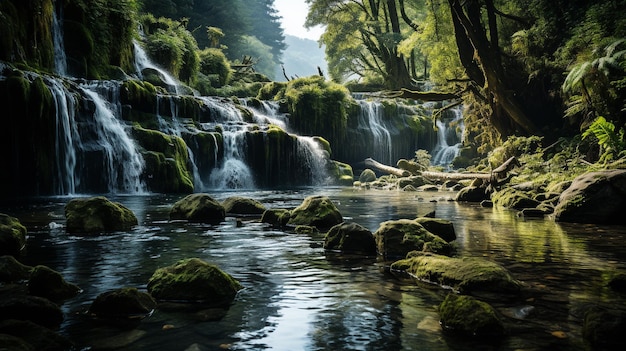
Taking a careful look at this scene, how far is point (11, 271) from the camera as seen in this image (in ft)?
16.6

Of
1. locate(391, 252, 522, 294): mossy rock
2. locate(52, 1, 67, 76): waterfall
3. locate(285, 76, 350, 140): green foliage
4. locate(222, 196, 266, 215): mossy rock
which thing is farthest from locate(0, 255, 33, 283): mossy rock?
locate(285, 76, 350, 140): green foliage

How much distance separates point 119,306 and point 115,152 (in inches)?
632

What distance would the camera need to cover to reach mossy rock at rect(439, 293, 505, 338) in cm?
360

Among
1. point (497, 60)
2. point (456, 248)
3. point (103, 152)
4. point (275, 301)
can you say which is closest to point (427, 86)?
point (497, 60)

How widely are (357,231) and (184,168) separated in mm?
15187

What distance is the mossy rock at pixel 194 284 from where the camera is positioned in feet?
15.0

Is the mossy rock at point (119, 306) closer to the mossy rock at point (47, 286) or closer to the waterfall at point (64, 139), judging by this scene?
the mossy rock at point (47, 286)

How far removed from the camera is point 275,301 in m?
4.56

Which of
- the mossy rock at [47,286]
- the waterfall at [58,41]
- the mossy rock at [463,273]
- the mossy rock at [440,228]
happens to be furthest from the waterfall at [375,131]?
the mossy rock at [47,286]

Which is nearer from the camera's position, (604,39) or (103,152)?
(604,39)

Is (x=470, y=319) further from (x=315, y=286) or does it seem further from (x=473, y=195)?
(x=473, y=195)

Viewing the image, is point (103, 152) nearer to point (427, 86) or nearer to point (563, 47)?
point (563, 47)

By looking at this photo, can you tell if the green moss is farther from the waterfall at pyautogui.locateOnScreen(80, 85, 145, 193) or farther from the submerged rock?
the submerged rock

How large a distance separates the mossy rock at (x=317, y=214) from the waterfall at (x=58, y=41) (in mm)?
18026
